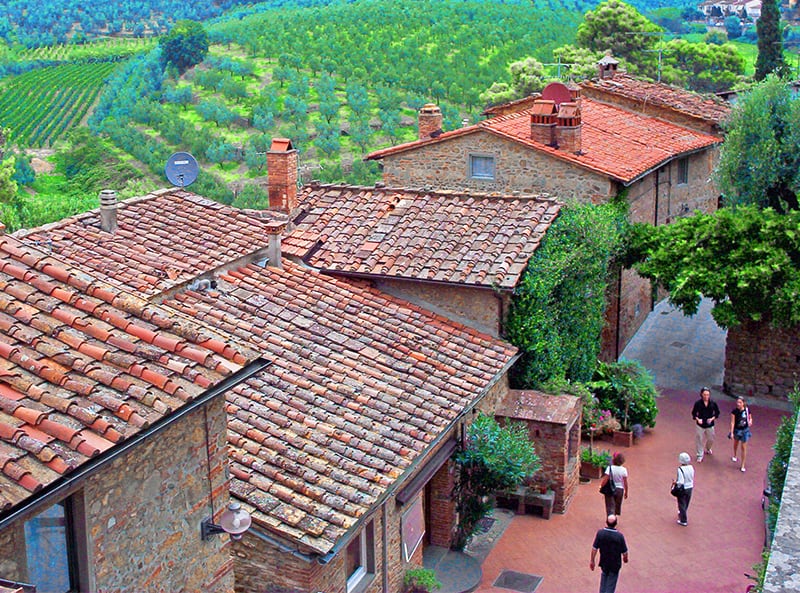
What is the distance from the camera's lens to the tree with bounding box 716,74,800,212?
21625 mm

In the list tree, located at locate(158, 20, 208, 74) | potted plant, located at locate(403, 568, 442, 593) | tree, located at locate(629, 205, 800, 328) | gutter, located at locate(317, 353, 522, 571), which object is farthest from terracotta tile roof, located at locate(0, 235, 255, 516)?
tree, located at locate(158, 20, 208, 74)

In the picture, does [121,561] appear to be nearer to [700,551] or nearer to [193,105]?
[700,551]

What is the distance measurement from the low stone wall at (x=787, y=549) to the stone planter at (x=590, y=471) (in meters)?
10.8

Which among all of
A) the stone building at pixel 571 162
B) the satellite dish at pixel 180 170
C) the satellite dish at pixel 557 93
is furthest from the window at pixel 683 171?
the satellite dish at pixel 180 170

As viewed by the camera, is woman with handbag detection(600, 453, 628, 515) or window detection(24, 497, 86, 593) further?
woman with handbag detection(600, 453, 628, 515)

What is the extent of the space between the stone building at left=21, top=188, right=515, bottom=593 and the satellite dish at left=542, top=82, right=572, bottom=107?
33.7 feet

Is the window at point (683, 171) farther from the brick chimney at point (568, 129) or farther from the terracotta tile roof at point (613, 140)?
the brick chimney at point (568, 129)

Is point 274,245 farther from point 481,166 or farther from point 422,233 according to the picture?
point 481,166

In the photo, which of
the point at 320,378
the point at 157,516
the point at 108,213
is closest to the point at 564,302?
the point at 320,378

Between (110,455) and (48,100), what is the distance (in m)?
84.4

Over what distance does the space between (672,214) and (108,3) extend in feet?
367

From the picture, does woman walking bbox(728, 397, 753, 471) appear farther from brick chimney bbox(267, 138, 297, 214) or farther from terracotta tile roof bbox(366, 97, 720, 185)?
brick chimney bbox(267, 138, 297, 214)

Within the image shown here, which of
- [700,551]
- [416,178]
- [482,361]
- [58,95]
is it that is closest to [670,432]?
[700,551]

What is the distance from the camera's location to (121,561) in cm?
721
